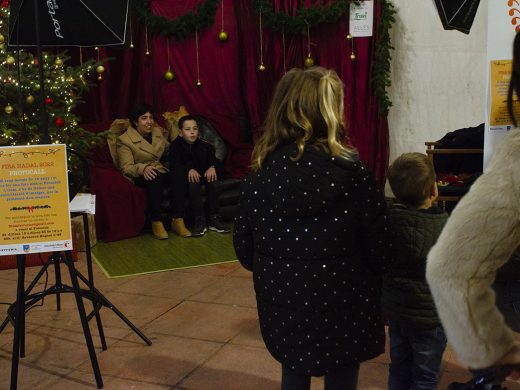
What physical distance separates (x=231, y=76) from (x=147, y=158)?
173 centimetres

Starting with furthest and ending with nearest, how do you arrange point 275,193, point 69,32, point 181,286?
point 181,286, point 69,32, point 275,193

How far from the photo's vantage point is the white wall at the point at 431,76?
6.81m

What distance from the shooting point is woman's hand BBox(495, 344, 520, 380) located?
1293mm

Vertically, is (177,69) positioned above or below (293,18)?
below

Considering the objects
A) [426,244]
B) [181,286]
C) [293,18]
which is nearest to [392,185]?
[426,244]

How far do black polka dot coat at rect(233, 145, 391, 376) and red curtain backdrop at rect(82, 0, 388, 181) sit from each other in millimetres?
4985

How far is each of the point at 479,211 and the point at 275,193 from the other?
0.87 metres

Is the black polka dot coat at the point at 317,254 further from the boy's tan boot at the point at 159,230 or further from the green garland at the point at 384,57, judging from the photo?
the green garland at the point at 384,57

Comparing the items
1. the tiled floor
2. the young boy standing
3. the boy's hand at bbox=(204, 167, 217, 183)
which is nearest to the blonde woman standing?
the young boy standing

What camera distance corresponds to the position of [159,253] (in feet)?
18.1

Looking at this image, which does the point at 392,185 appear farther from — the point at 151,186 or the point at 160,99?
the point at 160,99

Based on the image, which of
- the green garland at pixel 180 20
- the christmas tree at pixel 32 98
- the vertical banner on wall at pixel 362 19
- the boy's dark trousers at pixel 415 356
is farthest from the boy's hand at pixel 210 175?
the boy's dark trousers at pixel 415 356

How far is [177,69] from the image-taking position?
7.57m

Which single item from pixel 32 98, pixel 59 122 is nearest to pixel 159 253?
pixel 59 122
